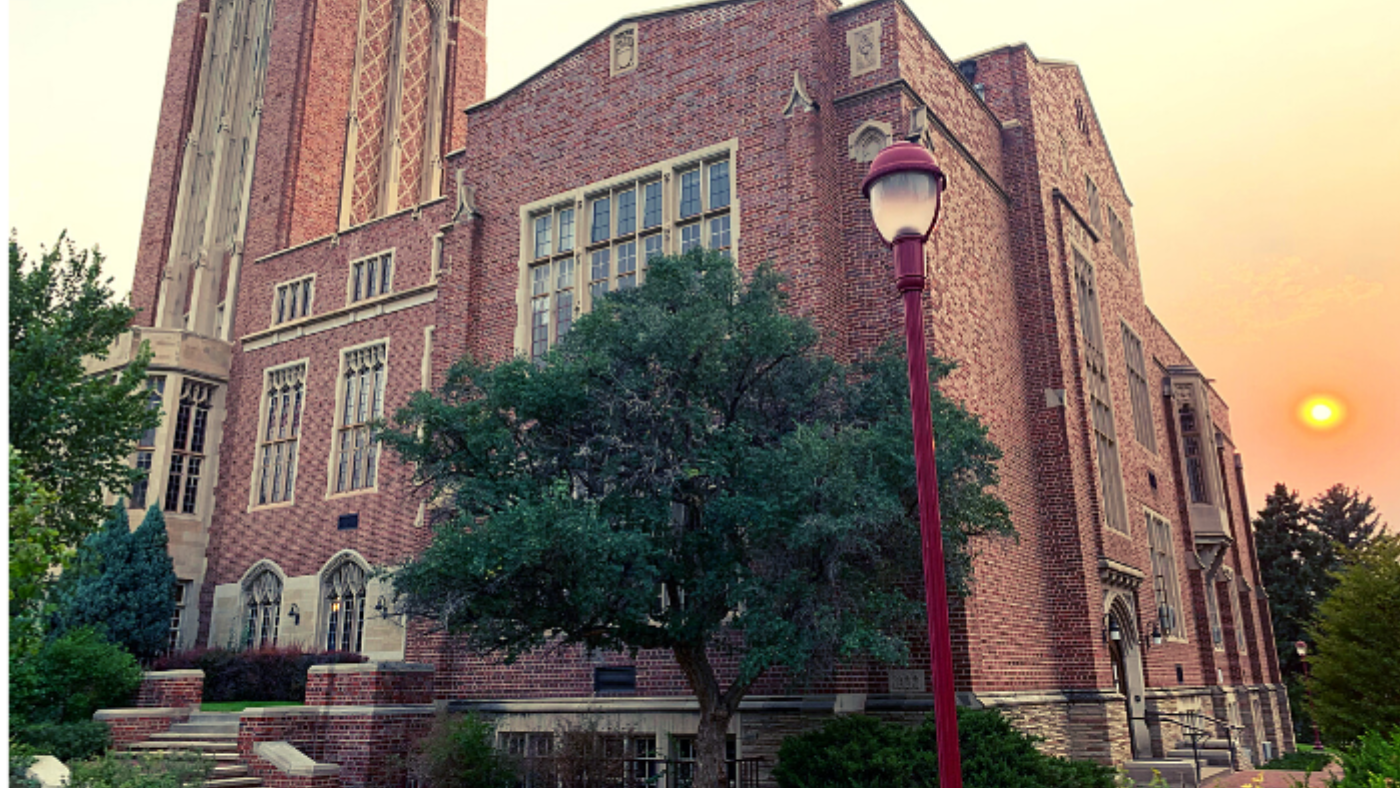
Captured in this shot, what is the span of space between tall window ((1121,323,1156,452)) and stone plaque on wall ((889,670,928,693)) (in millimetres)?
16180

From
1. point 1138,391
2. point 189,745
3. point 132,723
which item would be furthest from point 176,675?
point 1138,391

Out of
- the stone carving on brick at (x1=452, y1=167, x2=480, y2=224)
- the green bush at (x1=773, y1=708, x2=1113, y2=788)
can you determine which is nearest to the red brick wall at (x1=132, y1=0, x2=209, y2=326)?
the stone carving on brick at (x1=452, y1=167, x2=480, y2=224)

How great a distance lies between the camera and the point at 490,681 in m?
18.1

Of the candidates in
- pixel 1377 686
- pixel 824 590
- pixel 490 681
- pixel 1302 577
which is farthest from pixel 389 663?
pixel 1302 577

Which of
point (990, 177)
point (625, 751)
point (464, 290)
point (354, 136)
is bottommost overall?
point (625, 751)

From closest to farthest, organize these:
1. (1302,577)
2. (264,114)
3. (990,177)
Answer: (990,177)
(264,114)
(1302,577)

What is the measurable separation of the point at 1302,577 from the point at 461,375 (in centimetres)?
4909

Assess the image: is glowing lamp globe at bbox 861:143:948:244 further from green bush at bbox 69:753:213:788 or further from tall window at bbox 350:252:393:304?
tall window at bbox 350:252:393:304

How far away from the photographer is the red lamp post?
5.54m

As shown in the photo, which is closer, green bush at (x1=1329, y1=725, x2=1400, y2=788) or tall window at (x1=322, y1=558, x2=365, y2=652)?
green bush at (x1=1329, y1=725, x2=1400, y2=788)

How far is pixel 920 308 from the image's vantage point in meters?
6.12

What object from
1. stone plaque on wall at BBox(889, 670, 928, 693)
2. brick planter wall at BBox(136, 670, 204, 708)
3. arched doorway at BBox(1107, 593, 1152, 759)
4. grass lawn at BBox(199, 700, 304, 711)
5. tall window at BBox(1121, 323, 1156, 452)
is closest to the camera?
stone plaque on wall at BBox(889, 670, 928, 693)

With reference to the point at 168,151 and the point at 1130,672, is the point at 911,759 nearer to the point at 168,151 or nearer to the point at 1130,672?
the point at 1130,672

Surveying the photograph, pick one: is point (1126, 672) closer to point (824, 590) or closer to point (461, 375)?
point (824, 590)
